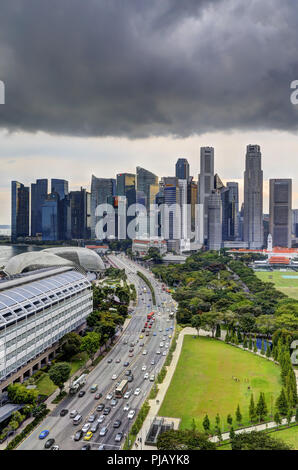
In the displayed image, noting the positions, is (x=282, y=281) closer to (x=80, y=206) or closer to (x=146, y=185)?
(x=146, y=185)

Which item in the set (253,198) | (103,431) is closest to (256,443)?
(103,431)

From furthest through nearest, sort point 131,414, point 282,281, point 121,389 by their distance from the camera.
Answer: point 282,281 → point 121,389 → point 131,414

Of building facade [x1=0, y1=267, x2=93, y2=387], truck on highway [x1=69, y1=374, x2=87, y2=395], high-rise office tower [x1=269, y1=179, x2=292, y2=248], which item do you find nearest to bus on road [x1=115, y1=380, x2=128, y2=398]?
truck on highway [x1=69, y1=374, x2=87, y2=395]

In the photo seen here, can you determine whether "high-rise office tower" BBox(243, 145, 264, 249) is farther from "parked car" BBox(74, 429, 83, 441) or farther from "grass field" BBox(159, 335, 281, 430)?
"parked car" BBox(74, 429, 83, 441)

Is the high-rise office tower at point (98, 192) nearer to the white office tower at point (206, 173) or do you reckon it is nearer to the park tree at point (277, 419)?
the white office tower at point (206, 173)

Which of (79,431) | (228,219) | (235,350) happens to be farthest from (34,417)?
(228,219)
